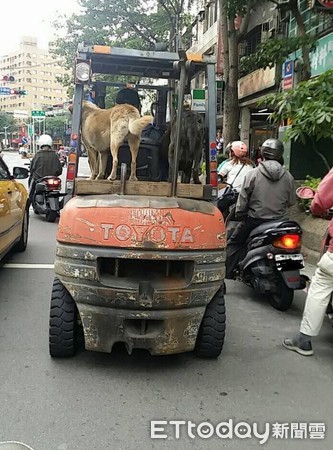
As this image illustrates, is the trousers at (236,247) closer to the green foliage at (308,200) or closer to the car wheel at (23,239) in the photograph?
the green foliage at (308,200)

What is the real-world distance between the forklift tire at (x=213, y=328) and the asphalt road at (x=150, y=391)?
137 millimetres

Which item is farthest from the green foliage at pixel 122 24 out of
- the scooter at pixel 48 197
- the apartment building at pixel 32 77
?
the apartment building at pixel 32 77

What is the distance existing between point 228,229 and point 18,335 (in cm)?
266

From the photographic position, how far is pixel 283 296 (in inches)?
197

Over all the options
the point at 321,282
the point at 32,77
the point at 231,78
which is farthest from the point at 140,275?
the point at 32,77

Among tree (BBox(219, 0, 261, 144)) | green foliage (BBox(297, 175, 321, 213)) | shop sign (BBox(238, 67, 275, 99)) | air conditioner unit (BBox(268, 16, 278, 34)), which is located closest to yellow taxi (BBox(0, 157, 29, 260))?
green foliage (BBox(297, 175, 321, 213))

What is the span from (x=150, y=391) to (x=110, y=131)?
230 cm

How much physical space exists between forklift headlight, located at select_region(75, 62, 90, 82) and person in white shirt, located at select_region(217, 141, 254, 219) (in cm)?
237

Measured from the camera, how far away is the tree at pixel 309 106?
714cm

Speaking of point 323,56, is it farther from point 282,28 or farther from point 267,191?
point 267,191

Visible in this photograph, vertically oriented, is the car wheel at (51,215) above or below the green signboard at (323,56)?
below

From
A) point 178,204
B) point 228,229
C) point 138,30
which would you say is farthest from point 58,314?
point 138,30

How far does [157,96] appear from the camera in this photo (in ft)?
19.5

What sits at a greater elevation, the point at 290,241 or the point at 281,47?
the point at 281,47
